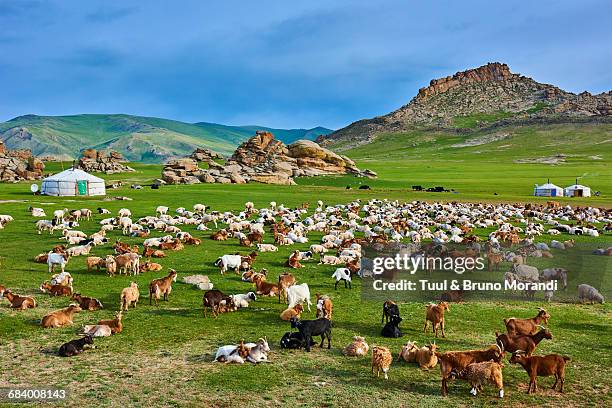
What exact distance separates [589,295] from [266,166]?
272ft

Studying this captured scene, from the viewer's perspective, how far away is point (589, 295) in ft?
56.9

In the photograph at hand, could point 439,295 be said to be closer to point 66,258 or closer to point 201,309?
point 201,309

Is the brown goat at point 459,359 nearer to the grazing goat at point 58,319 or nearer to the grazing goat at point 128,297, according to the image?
the grazing goat at point 128,297

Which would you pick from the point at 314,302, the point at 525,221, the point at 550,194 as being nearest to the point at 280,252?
the point at 314,302

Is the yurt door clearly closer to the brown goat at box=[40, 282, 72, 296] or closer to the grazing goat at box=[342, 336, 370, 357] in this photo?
the brown goat at box=[40, 282, 72, 296]

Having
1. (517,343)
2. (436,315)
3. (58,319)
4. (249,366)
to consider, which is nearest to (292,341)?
(249,366)

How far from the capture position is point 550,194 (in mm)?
72688

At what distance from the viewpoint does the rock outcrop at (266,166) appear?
8919 centimetres

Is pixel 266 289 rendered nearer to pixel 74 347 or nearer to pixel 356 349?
pixel 356 349

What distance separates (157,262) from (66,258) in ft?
11.9

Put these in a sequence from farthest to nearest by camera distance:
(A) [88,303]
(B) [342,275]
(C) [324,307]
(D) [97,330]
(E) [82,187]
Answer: (E) [82,187] → (B) [342,275] → (A) [88,303] → (C) [324,307] → (D) [97,330]

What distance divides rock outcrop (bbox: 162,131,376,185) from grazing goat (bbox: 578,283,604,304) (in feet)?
233

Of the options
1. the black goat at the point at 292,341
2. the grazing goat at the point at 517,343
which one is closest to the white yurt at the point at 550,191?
the grazing goat at the point at 517,343

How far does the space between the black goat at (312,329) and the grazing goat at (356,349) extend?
2.10 feet
